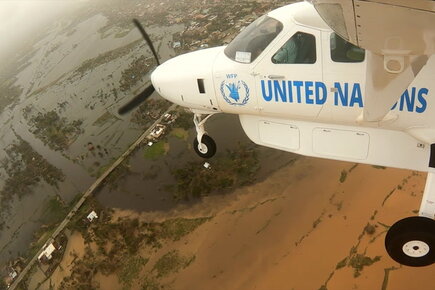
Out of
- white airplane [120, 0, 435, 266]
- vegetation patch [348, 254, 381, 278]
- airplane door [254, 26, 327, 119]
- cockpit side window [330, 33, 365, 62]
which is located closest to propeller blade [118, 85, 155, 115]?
white airplane [120, 0, 435, 266]

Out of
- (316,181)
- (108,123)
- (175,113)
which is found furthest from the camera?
(108,123)

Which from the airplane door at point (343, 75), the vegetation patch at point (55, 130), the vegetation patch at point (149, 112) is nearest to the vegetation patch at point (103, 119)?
the vegetation patch at point (55, 130)

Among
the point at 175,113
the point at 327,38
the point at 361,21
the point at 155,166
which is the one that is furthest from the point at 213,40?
the point at 361,21

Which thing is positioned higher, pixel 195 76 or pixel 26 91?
pixel 195 76

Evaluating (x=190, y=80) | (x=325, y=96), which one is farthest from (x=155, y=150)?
(x=325, y=96)

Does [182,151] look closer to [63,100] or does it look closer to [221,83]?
[221,83]

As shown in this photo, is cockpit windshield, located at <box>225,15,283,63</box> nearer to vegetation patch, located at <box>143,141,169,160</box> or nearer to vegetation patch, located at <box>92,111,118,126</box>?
vegetation patch, located at <box>143,141,169,160</box>

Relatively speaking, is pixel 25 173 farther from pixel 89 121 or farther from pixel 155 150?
pixel 155 150
